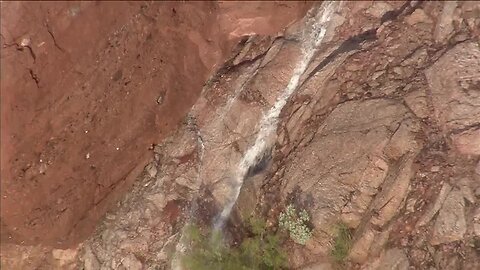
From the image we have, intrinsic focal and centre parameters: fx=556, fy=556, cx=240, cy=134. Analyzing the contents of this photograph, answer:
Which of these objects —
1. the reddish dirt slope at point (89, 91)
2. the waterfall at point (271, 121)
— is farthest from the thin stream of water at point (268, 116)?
the reddish dirt slope at point (89, 91)

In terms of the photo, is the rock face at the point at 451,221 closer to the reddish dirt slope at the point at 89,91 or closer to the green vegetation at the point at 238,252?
the green vegetation at the point at 238,252

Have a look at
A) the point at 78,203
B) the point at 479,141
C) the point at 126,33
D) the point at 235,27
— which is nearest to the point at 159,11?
the point at 126,33

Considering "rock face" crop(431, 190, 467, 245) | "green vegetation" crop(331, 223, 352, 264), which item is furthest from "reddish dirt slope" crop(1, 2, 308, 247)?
"rock face" crop(431, 190, 467, 245)

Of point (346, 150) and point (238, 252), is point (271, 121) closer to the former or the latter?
point (346, 150)

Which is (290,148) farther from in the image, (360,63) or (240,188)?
(360,63)

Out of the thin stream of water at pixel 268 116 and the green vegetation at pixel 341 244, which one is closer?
the green vegetation at pixel 341 244

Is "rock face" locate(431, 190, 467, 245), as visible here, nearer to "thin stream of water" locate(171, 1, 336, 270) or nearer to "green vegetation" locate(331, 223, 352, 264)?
"green vegetation" locate(331, 223, 352, 264)
